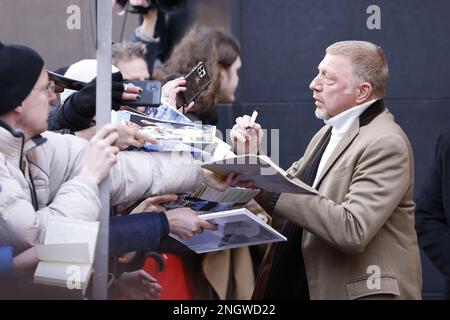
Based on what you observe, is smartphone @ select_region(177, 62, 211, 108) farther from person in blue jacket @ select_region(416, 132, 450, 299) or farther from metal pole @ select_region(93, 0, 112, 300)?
person in blue jacket @ select_region(416, 132, 450, 299)

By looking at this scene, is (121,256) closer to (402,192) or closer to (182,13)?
(402,192)

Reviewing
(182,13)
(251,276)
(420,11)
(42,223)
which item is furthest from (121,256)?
(182,13)

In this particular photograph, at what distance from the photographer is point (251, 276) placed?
5223 mm

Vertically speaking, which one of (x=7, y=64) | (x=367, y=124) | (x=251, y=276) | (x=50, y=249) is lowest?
(x=251, y=276)

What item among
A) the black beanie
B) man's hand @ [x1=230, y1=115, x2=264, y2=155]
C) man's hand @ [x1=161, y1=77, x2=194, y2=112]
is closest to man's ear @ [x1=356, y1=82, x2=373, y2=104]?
man's hand @ [x1=230, y1=115, x2=264, y2=155]

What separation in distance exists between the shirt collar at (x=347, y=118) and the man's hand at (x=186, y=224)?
0.71 metres

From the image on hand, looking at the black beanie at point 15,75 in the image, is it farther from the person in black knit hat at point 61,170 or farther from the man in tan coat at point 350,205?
the man in tan coat at point 350,205

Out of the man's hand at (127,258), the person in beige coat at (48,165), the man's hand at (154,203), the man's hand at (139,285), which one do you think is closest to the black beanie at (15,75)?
the person in beige coat at (48,165)

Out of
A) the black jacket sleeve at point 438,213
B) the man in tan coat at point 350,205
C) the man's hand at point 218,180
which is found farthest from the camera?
the black jacket sleeve at point 438,213

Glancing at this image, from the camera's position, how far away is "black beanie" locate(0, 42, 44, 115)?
10.9ft

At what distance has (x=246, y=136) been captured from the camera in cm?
401

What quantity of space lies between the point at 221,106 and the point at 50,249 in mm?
3387

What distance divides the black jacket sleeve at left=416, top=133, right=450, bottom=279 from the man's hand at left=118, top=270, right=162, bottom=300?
123 centimetres

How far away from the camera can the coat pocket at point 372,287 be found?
388 centimetres
